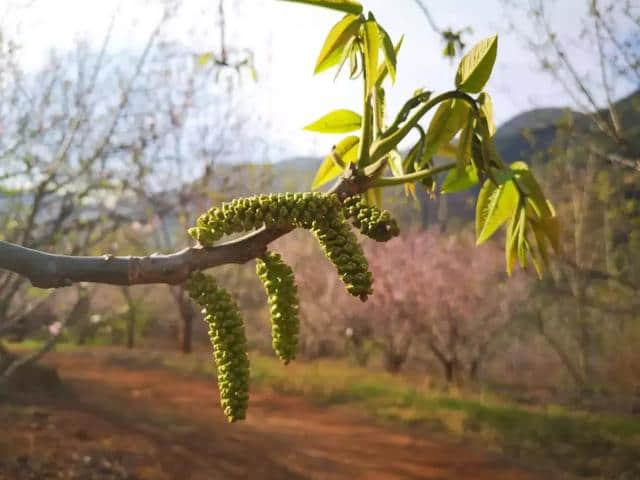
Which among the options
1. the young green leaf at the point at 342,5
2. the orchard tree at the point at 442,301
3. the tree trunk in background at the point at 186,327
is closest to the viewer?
the young green leaf at the point at 342,5

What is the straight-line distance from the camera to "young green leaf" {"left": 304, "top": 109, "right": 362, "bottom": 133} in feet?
1.97

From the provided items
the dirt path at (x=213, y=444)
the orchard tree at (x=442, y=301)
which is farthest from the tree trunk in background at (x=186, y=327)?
the dirt path at (x=213, y=444)

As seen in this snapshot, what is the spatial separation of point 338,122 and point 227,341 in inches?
11.7

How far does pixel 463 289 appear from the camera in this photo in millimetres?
5832

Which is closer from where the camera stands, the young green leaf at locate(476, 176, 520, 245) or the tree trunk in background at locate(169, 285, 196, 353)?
the young green leaf at locate(476, 176, 520, 245)

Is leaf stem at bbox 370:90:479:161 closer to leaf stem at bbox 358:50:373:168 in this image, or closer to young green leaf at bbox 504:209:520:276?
leaf stem at bbox 358:50:373:168

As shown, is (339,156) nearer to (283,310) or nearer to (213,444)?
(283,310)

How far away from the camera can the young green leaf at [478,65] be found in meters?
0.47

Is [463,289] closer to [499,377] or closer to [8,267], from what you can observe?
[499,377]

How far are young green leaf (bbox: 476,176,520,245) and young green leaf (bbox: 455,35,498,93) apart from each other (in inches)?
3.9

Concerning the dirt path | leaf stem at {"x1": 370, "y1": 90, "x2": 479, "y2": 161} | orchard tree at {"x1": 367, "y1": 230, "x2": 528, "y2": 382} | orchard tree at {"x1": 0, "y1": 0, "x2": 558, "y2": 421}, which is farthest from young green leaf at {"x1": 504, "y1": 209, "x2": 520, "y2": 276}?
orchard tree at {"x1": 367, "y1": 230, "x2": 528, "y2": 382}

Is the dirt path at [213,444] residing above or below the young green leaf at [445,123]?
below

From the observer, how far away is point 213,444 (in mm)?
2719

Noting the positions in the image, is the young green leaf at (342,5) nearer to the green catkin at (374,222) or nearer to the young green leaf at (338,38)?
the young green leaf at (338,38)
